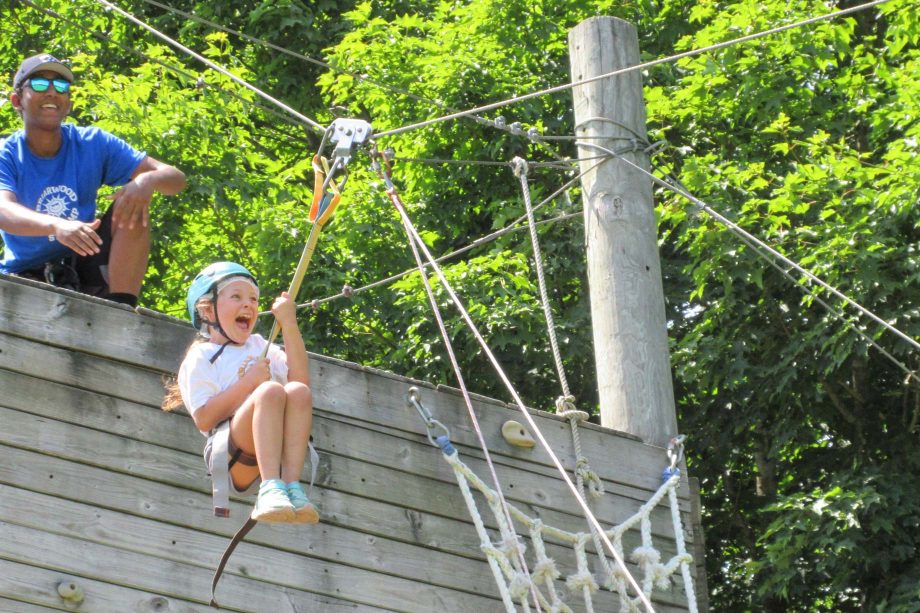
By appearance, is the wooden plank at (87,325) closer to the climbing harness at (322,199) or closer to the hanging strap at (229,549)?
the climbing harness at (322,199)

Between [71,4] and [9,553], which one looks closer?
[9,553]

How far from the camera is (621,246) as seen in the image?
6.47 m

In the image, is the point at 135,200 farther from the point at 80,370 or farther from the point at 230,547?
the point at 230,547

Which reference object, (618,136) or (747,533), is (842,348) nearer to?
(747,533)

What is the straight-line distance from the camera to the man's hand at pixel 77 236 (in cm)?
518

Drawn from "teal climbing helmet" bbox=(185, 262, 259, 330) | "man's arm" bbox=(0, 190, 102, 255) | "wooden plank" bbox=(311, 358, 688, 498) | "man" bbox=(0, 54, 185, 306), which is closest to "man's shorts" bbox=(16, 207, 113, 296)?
"man" bbox=(0, 54, 185, 306)

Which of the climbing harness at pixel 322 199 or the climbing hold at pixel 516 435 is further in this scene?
the climbing hold at pixel 516 435

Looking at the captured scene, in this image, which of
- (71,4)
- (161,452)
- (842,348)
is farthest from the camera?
(71,4)

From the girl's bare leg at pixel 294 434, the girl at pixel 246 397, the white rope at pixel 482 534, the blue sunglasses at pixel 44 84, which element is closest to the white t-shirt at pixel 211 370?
the girl at pixel 246 397

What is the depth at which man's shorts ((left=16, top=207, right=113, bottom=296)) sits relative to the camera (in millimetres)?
5672

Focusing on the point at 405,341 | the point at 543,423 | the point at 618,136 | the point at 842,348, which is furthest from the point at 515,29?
the point at 543,423

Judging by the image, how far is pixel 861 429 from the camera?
1006cm

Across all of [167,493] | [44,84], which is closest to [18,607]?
[167,493]

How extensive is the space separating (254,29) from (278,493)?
9.49m
